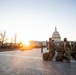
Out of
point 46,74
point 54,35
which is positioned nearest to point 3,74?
point 46,74

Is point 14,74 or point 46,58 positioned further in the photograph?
point 46,58

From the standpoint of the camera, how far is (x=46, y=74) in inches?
370

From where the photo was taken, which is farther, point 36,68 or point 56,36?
point 56,36

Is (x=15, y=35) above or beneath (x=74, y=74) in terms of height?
above

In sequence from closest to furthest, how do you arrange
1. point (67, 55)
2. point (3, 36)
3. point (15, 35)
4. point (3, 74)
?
point (3, 74) → point (67, 55) → point (3, 36) → point (15, 35)

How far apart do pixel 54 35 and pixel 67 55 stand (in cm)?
11390

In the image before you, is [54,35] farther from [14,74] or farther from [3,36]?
[14,74]

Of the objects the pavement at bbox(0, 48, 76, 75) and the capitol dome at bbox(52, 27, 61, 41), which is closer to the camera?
the pavement at bbox(0, 48, 76, 75)

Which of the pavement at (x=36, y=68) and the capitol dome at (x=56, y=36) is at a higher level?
the capitol dome at (x=56, y=36)

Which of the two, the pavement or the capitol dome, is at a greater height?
the capitol dome

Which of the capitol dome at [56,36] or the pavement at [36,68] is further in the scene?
the capitol dome at [56,36]

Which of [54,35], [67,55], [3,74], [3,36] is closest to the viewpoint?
[3,74]

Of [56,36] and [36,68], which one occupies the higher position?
→ [56,36]

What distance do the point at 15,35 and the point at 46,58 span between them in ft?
278
